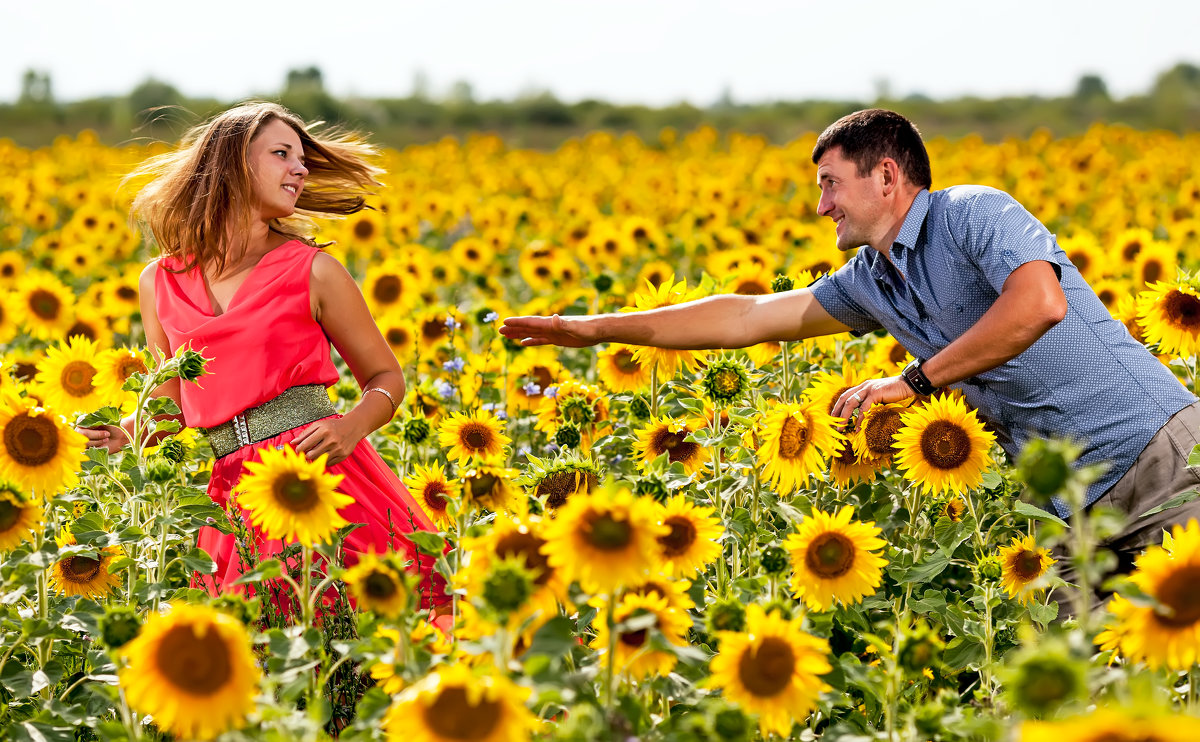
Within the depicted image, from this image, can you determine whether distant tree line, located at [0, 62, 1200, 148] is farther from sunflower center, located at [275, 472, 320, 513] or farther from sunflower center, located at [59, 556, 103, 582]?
sunflower center, located at [275, 472, 320, 513]

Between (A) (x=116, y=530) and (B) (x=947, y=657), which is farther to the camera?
(B) (x=947, y=657)

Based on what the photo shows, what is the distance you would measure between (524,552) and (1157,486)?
197 cm

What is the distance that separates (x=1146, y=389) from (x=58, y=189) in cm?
1076

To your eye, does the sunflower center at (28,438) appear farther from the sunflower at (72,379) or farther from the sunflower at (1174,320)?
the sunflower at (1174,320)

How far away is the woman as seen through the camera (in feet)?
10.9

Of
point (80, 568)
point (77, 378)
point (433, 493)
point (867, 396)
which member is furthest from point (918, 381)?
point (77, 378)

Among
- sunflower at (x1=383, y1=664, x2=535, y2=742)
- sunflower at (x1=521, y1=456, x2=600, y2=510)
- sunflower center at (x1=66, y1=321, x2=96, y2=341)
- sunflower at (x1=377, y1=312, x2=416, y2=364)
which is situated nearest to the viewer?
sunflower at (x1=383, y1=664, x2=535, y2=742)

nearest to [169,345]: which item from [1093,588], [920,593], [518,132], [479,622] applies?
[479,622]

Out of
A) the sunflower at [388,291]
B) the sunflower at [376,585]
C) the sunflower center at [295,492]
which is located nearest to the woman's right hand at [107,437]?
the sunflower center at [295,492]

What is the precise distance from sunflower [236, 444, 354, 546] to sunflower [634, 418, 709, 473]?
4.25ft

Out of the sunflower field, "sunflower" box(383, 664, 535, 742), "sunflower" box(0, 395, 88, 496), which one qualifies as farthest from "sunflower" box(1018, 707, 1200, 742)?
"sunflower" box(0, 395, 88, 496)

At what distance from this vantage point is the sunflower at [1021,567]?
300 centimetres

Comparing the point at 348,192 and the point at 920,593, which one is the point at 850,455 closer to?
the point at 920,593

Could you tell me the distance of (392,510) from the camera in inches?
130
